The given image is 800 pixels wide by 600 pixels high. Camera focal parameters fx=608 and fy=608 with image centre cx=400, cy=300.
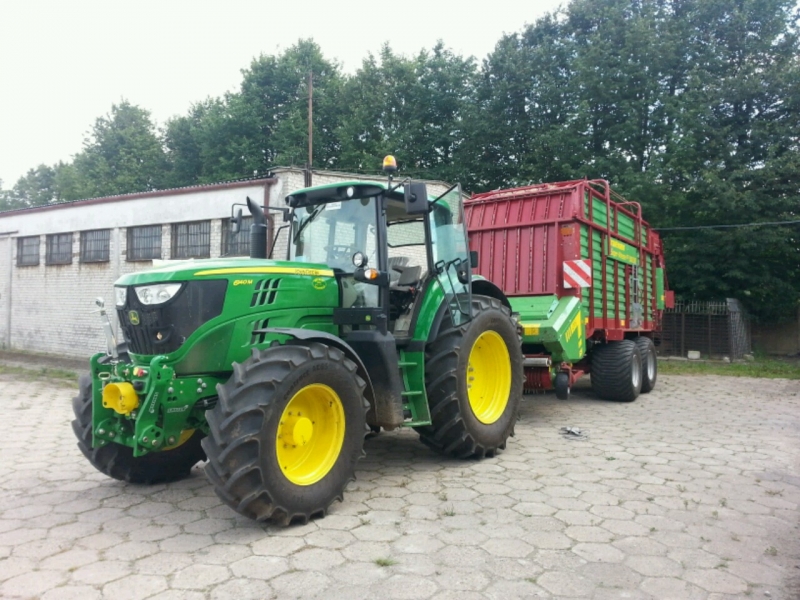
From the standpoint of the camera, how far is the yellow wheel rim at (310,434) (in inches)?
150

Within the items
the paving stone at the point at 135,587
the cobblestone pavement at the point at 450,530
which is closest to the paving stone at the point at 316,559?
the cobblestone pavement at the point at 450,530

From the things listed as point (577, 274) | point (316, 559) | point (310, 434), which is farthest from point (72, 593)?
point (577, 274)

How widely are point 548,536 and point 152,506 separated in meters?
2.63

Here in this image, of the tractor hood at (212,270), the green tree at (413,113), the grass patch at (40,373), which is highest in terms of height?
the green tree at (413,113)

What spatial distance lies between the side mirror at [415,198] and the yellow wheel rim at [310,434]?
1484 millimetres

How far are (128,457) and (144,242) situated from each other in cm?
1098

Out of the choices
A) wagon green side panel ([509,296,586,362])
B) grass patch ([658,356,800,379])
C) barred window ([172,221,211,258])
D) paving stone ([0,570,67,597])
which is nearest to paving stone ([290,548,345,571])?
paving stone ([0,570,67,597])

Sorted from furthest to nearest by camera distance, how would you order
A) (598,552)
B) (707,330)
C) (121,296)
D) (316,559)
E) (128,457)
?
1. (707,330)
2. (128,457)
3. (121,296)
4. (598,552)
5. (316,559)

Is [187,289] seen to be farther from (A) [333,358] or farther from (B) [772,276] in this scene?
(B) [772,276]

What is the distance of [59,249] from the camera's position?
630 inches

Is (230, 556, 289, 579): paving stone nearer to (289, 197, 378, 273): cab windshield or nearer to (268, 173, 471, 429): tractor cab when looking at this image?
(268, 173, 471, 429): tractor cab

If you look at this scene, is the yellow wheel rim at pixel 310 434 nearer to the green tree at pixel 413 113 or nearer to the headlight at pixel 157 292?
the headlight at pixel 157 292

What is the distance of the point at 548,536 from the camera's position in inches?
143

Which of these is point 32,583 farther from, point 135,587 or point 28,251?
point 28,251
